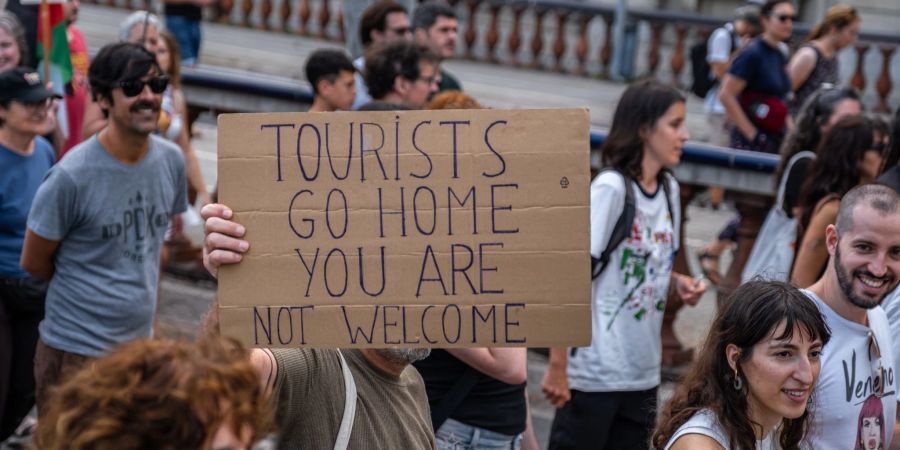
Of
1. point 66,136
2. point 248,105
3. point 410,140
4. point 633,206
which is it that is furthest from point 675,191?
point 248,105

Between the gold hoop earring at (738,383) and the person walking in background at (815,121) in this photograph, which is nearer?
the gold hoop earring at (738,383)

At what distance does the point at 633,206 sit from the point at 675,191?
1.29 feet

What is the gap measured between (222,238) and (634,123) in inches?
93.4

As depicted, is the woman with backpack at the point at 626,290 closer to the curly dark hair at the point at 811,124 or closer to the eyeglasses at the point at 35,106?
the curly dark hair at the point at 811,124

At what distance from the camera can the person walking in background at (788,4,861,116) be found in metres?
9.41

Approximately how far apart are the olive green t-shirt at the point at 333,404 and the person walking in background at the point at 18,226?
2.57 metres

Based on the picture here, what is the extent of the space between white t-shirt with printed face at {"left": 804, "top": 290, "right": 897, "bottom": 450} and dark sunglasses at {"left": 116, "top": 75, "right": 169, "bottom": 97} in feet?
8.56

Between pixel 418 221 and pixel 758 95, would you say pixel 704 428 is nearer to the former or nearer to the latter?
pixel 418 221

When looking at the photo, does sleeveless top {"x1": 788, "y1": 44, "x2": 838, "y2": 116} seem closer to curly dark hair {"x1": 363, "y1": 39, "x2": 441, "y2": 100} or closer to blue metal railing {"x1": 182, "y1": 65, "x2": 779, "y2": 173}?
blue metal railing {"x1": 182, "y1": 65, "x2": 779, "y2": 173}

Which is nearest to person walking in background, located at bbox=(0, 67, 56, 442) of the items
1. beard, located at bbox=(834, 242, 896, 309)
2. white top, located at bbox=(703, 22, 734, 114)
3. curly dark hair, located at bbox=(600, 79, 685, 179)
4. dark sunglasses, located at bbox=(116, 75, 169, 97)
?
dark sunglasses, located at bbox=(116, 75, 169, 97)

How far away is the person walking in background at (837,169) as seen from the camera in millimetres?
5184

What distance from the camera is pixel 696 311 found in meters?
8.85

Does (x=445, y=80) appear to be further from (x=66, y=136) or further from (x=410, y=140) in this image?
(x=410, y=140)

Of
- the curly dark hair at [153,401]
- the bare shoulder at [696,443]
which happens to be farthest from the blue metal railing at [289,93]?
the curly dark hair at [153,401]
